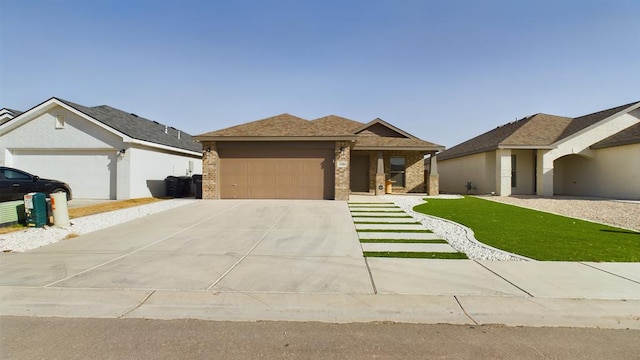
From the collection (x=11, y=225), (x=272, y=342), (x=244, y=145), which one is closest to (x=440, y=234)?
(x=272, y=342)

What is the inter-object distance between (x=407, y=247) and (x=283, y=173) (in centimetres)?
926

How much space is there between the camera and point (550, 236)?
25.5ft

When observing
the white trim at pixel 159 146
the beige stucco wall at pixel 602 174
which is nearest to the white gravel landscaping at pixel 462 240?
the white trim at pixel 159 146

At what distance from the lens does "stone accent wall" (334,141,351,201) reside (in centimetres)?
1471

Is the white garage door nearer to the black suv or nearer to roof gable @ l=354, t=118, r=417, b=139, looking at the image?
the black suv

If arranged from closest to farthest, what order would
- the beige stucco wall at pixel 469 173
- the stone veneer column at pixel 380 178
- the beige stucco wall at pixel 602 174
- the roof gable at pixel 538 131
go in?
the beige stucco wall at pixel 602 174
the roof gable at pixel 538 131
the stone veneer column at pixel 380 178
the beige stucco wall at pixel 469 173

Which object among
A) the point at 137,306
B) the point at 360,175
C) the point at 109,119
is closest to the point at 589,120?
the point at 360,175

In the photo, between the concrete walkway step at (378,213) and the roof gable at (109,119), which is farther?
the roof gable at (109,119)

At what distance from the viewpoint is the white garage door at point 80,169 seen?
15625 millimetres

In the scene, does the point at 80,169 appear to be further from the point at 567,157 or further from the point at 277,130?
the point at 567,157

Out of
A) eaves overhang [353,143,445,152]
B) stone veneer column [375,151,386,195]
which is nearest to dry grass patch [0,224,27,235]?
eaves overhang [353,143,445,152]

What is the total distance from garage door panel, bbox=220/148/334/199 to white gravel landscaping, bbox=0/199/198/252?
435 cm

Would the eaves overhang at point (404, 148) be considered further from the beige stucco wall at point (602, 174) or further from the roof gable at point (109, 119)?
the roof gable at point (109, 119)

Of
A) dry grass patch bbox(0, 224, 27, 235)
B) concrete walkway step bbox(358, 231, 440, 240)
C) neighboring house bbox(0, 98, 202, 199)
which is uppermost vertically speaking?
neighboring house bbox(0, 98, 202, 199)
